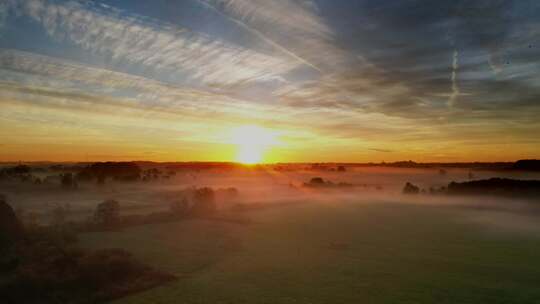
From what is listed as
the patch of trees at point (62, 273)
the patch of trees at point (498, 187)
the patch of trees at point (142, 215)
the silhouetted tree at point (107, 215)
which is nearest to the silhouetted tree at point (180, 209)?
the patch of trees at point (142, 215)

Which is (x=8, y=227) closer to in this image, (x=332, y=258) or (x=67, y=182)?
(x=332, y=258)

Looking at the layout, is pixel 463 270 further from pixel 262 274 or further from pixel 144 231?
pixel 144 231

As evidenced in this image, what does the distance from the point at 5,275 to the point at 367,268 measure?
787 inches

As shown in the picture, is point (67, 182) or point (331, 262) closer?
point (331, 262)

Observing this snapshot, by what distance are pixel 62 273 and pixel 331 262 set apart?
15969 millimetres

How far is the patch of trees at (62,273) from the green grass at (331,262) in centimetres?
171

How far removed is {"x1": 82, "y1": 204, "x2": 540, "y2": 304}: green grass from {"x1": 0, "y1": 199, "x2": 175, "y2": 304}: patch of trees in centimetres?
171

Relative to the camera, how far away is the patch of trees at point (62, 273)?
1802 centimetres

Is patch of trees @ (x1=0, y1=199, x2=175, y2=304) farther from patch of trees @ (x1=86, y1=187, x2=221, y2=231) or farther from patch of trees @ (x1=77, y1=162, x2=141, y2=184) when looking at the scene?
patch of trees @ (x1=77, y1=162, x2=141, y2=184)

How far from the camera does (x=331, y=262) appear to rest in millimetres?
25812

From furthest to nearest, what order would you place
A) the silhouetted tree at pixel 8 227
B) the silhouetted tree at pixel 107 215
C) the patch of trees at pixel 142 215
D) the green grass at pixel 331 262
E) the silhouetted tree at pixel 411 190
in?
the silhouetted tree at pixel 411 190 → the silhouetted tree at pixel 107 215 → the patch of trees at pixel 142 215 → the silhouetted tree at pixel 8 227 → the green grass at pixel 331 262

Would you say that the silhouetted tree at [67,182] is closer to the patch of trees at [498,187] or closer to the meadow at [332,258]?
the meadow at [332,258]

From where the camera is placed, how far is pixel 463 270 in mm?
24438

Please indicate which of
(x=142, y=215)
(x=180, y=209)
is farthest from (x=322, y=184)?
(x=142, y=215)
